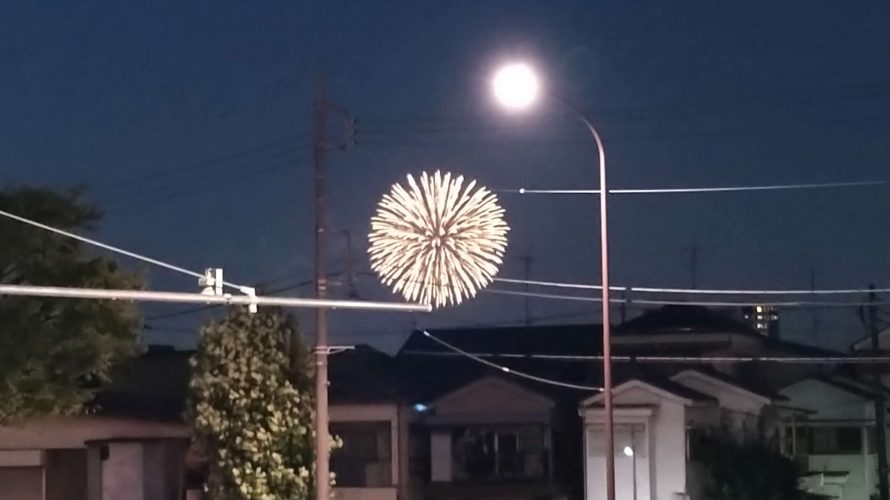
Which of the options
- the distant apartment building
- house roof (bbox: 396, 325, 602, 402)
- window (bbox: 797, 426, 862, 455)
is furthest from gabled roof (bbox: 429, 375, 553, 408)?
the distant apartment building

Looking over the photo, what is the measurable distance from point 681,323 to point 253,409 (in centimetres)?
2760

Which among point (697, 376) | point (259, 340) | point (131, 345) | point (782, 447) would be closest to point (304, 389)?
point (259, 340)

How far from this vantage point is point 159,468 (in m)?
39.1

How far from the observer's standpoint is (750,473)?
41.8m

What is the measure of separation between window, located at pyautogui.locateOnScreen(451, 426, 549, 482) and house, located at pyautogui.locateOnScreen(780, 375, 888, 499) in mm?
10820

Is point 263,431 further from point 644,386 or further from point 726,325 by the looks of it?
point 726,325

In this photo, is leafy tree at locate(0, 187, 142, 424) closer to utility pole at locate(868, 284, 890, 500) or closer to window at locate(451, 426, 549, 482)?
window at locate(451, 426, 549, 482)

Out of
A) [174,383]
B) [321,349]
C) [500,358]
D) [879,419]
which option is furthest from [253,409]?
[879,419]

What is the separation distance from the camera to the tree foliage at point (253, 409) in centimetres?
3077

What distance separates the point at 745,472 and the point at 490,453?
734 cm

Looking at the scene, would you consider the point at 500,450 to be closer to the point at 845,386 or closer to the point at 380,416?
the point at 380,416

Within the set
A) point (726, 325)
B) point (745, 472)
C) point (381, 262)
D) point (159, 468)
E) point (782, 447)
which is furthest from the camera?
point (726, 325)

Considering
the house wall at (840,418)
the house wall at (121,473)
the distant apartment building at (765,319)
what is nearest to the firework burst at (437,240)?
the house wall at (121,473)

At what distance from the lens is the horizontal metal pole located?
15492 mm
